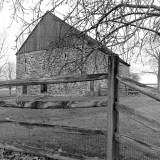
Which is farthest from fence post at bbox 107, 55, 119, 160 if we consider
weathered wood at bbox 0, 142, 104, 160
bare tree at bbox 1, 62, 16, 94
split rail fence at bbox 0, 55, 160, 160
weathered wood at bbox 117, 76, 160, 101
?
bare tree at bbox 1, 62, 16, 94

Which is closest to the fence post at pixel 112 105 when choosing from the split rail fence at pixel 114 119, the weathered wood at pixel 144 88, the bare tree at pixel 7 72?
the split rail fence at pixel 114 119

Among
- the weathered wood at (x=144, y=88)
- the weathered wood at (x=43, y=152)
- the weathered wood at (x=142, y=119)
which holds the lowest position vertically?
the weathered wood at (x=43, y=152)

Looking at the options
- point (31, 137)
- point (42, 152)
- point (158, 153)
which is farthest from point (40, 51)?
point (158, 153)

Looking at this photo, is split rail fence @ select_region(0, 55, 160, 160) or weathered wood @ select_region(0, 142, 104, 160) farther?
weathered wood @ select_region(0, 142, 104, 160)

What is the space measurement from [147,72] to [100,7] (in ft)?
134

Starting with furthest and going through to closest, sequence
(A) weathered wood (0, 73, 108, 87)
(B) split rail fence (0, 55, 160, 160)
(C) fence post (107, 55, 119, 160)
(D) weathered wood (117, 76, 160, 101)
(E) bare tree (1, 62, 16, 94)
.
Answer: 1. (E) bare tree (1, 62, 16, 94)
2. (A) weathered wood (0, 73, 108, 87)
3. (C) fence post (107, 55, 119, 160)
4. (B) split rail fence (0, 55, 160, 160)
5. (D) weathered wood (117, 76, 160, 101)

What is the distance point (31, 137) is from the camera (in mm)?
4492

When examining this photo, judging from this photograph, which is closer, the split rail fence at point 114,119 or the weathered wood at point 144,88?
the weathered wood at point 144,88

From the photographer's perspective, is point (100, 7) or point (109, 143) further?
point (100, 7)

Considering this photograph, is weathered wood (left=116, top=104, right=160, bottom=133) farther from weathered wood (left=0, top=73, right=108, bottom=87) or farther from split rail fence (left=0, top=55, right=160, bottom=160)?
weathered wood (left=0, top=73, right=108, bottom=87)

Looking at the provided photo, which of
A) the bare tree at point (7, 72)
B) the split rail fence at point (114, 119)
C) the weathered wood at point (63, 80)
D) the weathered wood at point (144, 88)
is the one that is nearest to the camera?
the weathered wood at point (144, 88)

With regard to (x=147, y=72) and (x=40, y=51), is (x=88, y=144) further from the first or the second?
(x=147, y=72)

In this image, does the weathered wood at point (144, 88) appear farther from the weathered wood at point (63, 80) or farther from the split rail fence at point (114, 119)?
the weathered wood at point (63, 80)

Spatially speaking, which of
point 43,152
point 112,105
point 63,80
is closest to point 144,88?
point 112,105
